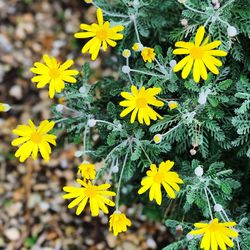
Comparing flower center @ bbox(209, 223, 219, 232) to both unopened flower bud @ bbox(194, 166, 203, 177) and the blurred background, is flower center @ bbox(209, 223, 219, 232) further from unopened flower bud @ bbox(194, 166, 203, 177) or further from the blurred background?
the blurred background

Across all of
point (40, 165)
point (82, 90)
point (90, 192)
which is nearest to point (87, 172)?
point (90, 192)

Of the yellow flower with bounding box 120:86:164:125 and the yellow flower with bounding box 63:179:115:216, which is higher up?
the yellow flower with bounding box 120:86:164:125

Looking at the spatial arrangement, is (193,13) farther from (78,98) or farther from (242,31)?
(78,98)

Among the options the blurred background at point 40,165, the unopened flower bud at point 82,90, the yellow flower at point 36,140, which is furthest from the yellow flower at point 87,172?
the blurred background at point 40,165

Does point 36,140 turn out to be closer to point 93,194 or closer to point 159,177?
point 93,194

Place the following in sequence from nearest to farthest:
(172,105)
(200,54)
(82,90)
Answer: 1. (200,54)
2. (172,105)
3. (82,90)

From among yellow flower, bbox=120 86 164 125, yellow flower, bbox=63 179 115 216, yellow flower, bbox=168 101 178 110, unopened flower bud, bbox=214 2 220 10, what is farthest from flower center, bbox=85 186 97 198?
unopened flower bud, bbox=214 2 220 10

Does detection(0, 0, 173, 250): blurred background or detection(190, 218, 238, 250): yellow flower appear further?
detection(0, 0, 173, 250): blurred background
